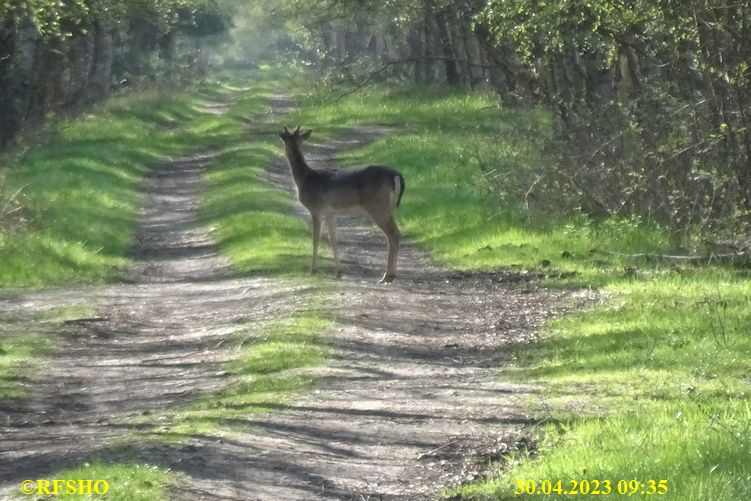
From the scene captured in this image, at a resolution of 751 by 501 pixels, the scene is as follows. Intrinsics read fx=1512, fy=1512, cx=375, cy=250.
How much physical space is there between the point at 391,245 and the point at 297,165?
1.95m

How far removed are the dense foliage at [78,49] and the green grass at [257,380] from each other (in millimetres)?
8139

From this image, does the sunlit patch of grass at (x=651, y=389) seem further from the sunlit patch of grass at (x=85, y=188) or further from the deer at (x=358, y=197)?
the sunlit patch of grass at (x=85, y=188)

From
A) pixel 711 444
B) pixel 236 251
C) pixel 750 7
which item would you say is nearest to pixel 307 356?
pixel 711 444

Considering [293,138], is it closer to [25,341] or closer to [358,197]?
[358,197]

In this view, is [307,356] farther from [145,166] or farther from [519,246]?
[145,166]

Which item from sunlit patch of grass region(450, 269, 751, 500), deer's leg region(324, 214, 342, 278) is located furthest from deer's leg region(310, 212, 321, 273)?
sunlit patch of grass region(450, 269, 751, 500)

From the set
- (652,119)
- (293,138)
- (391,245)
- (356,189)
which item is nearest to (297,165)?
(293,138)

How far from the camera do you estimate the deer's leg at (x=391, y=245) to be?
17.9 meters

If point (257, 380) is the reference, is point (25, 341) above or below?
below

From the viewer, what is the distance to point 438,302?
1666 cm

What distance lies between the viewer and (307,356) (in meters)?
12.9

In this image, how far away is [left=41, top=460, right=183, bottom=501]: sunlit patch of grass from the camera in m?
7.97

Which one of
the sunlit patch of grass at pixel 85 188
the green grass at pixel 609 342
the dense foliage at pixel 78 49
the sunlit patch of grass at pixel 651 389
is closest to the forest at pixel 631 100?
the dense foliage at pixel 78 49

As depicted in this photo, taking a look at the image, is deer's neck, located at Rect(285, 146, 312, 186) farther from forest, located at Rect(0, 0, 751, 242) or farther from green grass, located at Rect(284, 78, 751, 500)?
forest, located at Rect(0, 0, 751, 242)
